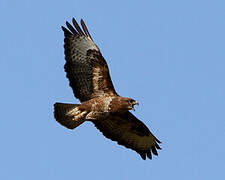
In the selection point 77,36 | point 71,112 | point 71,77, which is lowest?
point 71,112

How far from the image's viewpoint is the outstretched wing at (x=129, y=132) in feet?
45.9

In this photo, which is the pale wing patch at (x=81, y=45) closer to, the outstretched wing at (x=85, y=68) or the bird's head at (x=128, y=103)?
the outstretched wing at (x=85, y=68)

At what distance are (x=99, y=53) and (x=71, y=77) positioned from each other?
88 centimetres

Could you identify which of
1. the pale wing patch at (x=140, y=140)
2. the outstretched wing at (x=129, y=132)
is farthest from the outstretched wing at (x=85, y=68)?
the pale wing patch at (x=140, y=140)

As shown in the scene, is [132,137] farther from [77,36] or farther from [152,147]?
[77,36]

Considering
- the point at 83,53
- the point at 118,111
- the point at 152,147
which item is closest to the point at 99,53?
the point at 83,53

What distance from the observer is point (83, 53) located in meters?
13.6

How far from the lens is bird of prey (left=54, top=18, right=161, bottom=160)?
42.7ft

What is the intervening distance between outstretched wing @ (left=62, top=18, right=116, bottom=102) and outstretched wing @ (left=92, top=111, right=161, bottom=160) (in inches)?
33.9

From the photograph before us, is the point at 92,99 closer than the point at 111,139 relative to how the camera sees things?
Yes

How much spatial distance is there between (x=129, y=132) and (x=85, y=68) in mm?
2059

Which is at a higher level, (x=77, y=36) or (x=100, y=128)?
(x=77, y=36)

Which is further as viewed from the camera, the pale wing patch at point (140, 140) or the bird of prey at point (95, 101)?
the pale wing patch at point (140, 140)

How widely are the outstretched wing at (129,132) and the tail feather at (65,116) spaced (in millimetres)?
1034
